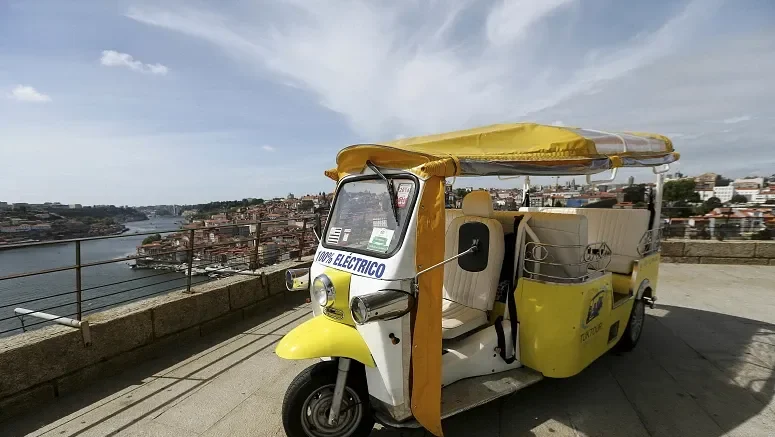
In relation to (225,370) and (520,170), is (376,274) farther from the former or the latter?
(225,370)

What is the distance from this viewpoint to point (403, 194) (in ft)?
9.41

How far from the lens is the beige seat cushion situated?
3.39m

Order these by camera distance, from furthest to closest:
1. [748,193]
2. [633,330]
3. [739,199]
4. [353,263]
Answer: [748,193] → [739,199] → [633,330] → [353,263]

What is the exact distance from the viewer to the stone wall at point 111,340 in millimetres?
3381

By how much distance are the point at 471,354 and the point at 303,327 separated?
146 cm

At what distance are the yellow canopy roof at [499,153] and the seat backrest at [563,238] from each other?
48 cm

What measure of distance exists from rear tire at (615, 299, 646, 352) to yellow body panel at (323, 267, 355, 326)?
3.69m

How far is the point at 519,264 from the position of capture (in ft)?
11.8

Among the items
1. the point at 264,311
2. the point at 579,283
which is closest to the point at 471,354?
the point at 579,283

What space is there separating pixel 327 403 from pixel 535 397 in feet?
6.82

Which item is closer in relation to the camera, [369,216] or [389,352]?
[389,352]

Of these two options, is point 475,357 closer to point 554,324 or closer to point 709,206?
point 554,324

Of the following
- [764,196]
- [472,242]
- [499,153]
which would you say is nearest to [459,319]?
[472,242]

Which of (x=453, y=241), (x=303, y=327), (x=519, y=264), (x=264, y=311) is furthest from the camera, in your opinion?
(x=264, y=311)
